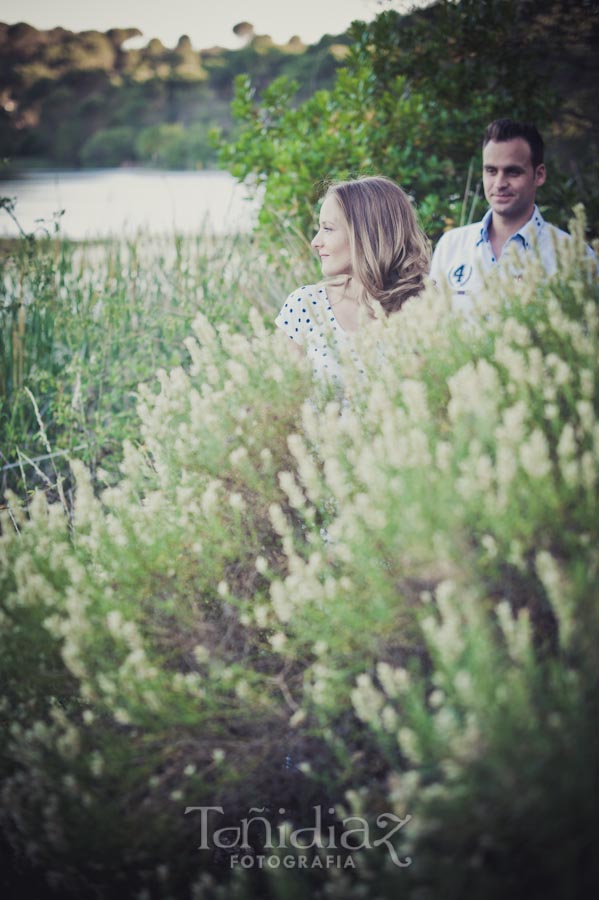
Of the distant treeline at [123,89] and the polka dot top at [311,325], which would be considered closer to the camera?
the polka dot top at [311,325]

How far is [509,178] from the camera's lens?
401cm

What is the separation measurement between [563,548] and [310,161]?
148 inches

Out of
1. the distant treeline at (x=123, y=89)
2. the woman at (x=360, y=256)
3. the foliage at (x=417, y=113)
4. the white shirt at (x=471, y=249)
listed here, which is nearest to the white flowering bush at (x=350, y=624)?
the woman at (x=360, y=256)

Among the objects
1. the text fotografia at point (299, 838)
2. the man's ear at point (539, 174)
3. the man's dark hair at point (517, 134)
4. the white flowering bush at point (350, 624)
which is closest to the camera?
the white flowering bush at point (350, 624)

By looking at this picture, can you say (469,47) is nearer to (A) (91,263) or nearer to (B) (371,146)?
(B) (371,146)

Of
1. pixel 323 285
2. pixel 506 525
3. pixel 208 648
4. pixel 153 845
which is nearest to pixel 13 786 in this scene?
pixel 153 845

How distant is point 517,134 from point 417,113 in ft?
3.12

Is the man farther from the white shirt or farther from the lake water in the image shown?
the lake water

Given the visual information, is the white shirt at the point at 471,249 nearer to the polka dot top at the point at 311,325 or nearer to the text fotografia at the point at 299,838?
the polka dot top at the point at 311,325

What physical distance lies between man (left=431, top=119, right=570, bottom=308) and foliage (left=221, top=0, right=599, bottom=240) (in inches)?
23.4

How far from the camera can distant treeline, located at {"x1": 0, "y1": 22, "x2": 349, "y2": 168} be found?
25.1 feet

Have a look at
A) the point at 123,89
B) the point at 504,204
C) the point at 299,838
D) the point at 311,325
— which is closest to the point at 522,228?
the point at 504,204

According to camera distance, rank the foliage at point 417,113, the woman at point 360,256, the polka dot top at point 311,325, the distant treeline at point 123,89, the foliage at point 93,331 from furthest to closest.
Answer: the distant treeline at point 123,89
the foliage at point 417,113
the foliage at point 93,331
the woman at point 360,256
the polka dot top at point 311,325

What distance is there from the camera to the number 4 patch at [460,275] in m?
4.06
